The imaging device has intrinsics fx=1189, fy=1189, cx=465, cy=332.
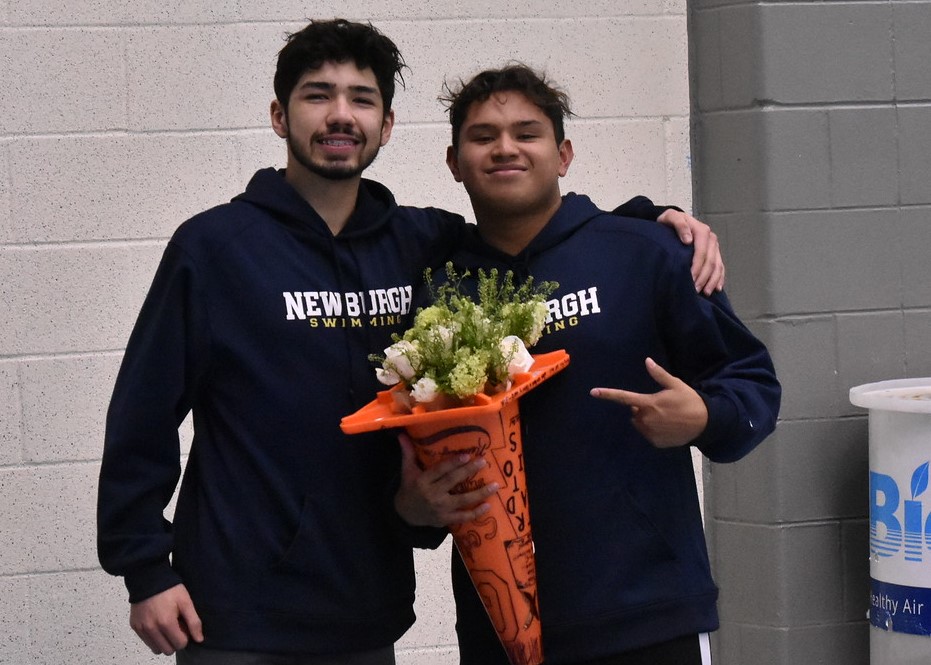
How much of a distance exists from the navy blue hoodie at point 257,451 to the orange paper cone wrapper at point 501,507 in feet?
0.52

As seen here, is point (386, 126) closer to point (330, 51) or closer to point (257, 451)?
point (330, 51)

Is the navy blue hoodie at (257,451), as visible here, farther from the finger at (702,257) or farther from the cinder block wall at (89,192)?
the cinder block wall at (89,192)

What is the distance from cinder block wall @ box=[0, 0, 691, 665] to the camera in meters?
3.30

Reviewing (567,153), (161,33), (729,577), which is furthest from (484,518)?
(161,33)

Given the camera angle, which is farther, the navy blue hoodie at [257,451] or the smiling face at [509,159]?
the smiling face at [509,159]

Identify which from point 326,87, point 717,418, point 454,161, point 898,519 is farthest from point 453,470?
point 898,519

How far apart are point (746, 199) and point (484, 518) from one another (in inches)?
67.7

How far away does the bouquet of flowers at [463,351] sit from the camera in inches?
78.3

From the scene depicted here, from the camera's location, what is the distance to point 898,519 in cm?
310

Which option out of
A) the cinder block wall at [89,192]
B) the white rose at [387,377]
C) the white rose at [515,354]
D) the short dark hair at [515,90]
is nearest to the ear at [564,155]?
the short dark hair at [515,90]

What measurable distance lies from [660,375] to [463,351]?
37 centimetres

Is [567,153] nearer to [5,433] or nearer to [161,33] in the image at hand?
[161,33]

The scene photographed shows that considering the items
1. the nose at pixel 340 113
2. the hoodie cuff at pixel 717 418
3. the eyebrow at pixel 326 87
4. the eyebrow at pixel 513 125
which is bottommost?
the hoodie cuff at pixel 717 418

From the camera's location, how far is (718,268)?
2.33 m
